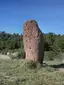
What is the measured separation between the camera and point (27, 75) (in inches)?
575

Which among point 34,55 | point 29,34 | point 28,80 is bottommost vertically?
point 28,80

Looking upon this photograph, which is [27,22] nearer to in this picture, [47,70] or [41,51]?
[41,51]

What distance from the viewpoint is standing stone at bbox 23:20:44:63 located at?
61.0ft

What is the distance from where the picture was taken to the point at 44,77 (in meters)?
14.1

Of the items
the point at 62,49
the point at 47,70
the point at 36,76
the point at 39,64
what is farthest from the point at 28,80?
the point at 62,49

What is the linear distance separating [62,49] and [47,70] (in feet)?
93.2

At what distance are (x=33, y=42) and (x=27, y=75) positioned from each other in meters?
4.38

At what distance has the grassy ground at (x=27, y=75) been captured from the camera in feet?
41.8

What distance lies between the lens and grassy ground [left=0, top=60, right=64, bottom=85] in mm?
12738

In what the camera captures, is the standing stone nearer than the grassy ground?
No

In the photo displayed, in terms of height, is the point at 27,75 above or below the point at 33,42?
below

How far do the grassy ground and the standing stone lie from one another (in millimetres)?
960

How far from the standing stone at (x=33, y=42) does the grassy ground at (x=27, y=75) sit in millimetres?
960

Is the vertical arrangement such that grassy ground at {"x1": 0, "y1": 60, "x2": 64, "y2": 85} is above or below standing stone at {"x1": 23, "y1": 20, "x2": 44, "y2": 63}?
below
